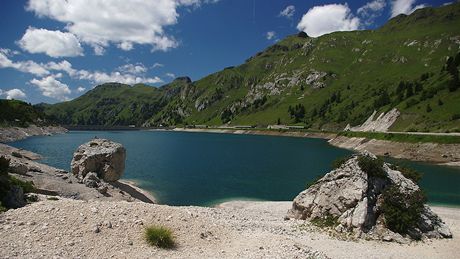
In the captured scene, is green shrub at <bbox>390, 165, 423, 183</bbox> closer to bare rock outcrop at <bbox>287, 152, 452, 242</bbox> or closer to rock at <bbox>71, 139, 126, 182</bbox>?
bare rock outcrop at <bbox>287, 152, 452, 242</bbox>

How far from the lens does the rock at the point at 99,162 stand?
170ft

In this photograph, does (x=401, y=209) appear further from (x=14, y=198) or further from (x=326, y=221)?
(x=14, y=198)

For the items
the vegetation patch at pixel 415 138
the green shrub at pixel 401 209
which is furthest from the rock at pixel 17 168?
the vegetation patch at pixel 415 138

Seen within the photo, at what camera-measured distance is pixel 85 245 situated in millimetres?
19672

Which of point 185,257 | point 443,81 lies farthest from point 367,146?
point 185,257

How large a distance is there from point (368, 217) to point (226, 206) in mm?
23161

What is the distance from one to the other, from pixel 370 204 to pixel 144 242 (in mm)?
20178

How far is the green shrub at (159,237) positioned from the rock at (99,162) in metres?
32.8

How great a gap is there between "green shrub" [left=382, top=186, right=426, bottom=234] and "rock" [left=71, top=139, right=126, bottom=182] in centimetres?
3708

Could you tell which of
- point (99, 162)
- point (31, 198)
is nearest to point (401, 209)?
point (31, 198)

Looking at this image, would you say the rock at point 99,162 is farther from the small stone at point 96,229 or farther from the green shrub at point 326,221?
the small stone at point 96,229

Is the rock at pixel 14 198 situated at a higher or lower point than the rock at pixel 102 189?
higher

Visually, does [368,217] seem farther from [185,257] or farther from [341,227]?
[185,257]

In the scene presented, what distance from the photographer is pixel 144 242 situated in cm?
2152
